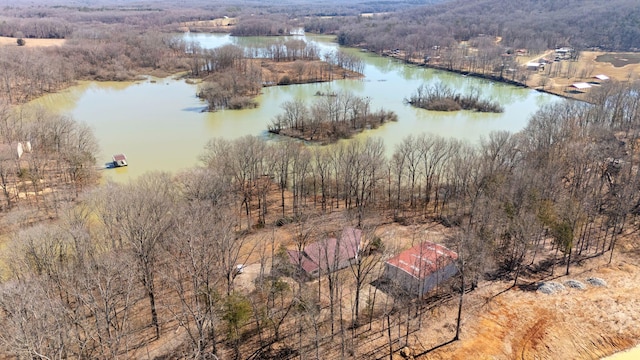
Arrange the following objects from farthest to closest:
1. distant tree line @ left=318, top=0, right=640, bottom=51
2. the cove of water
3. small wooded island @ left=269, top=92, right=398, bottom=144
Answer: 1. distant tree line @ left=318, top=0, right=640, bottom=51
2. small wooded island @ left=269, top=92, right=398, bottom=144
3. the cove of water

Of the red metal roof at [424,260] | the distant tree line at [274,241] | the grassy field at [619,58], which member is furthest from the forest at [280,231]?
the grassy field at [619,58]

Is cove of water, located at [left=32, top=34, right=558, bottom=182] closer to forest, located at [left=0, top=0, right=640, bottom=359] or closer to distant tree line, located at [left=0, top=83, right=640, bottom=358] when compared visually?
forest, located at [left=0, top=0, right=640, bottom=359]

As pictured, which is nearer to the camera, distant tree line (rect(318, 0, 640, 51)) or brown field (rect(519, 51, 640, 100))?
brown field (rect(519, 51, 640, 100))

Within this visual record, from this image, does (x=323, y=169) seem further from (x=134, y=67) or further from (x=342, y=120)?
(x=134, y=67)

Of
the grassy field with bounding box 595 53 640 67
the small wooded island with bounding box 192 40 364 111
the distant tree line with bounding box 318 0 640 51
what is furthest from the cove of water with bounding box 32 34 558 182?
the distant tree line with bounding box 318 0 640 51

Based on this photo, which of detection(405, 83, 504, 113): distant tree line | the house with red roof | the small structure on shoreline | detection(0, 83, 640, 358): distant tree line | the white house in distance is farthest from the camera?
detection(405, 83, 504, 113): distant tree line

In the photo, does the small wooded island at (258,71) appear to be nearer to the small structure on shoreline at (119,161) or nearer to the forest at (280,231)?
the forest at (280,231)

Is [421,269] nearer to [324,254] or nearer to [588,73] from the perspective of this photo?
[324,254]

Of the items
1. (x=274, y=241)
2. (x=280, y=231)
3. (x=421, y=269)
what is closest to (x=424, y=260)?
(x=421, y=269)
